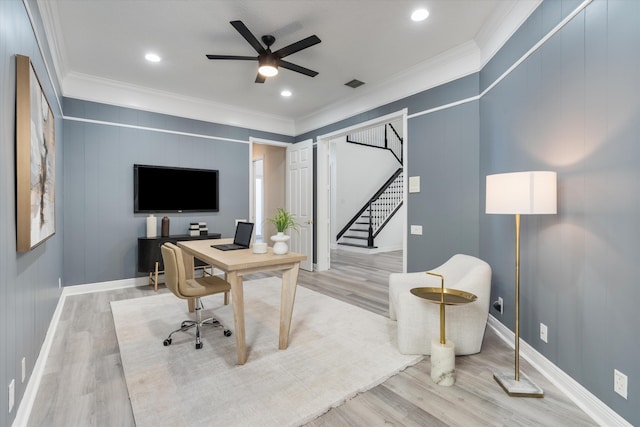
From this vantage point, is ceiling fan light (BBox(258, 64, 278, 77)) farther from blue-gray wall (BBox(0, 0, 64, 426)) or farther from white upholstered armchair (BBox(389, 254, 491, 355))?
white upholstered armchair (BBox(389, 254, 491, 355))

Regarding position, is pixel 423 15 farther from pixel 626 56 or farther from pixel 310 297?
pixel 310 297

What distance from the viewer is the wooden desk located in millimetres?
2258

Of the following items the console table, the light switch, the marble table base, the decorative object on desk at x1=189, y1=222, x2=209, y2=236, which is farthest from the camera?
the decorative object on desk at x1=189, y1=222, x2=209, y2=236

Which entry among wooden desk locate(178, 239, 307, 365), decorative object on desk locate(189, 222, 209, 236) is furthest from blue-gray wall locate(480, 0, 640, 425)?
decorative object on desk locate(189, 222, 209, 236)

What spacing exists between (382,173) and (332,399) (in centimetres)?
869

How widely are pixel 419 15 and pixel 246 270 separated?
9.07ft

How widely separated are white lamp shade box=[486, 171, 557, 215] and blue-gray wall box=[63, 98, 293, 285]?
4517 millimetres

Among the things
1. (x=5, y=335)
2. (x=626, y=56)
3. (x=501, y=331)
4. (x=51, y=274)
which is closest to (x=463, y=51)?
(x=626, y=56)

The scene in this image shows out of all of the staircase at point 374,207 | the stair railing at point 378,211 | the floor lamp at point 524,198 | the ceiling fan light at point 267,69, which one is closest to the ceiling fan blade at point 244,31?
the ceiling fan light at point 267,69

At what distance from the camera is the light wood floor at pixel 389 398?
66.2 inches

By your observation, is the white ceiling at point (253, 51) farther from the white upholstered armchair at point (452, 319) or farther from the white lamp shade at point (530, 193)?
the white upholstered armchair at point (452, 319)

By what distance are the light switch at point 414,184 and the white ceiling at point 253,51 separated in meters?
1.16

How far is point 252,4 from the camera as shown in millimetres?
2650

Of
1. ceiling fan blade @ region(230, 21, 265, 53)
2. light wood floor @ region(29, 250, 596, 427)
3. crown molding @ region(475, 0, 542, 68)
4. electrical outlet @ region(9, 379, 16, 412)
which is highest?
crown molding @ region(475, 0, 542, 68)
